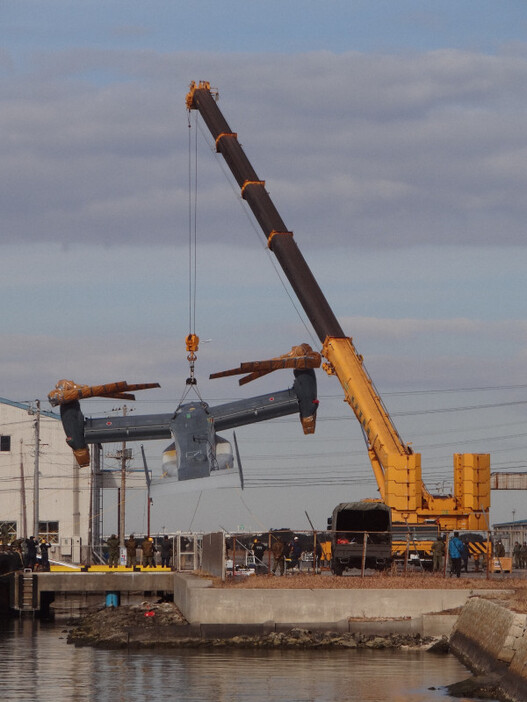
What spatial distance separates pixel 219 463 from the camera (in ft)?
206

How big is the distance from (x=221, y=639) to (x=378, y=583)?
17.4ft

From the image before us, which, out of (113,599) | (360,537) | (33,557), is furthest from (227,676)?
(33,557)

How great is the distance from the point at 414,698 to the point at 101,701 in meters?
7.15

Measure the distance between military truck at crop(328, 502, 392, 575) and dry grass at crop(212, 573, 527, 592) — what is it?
11.2 feet

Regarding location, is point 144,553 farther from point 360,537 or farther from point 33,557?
point 360,537

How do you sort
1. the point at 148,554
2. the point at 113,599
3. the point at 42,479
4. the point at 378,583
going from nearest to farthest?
the point at 378,583
the point at 113,599
the point at 148,554
the point at 42,479

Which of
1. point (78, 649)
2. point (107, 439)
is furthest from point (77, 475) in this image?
point (78, 649)

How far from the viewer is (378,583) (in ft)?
135

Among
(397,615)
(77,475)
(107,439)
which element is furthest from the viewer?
(77,475)

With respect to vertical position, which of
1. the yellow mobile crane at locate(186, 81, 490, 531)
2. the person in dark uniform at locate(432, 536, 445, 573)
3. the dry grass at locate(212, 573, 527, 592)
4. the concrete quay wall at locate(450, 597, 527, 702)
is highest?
the yellow mobile crane at locate(186, 81, 490, 531)

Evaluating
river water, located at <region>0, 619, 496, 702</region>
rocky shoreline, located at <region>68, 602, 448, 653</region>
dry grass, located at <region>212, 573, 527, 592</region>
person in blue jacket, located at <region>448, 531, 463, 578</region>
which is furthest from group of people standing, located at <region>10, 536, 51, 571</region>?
person in blue jacket, located at <region>448, 531, 463, 578</region>

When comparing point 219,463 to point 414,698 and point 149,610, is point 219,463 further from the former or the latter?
point 414,698

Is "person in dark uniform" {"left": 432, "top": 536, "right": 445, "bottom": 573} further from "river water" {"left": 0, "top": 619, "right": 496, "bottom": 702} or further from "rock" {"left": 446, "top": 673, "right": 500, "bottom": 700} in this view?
"rock" {"left": 446, "top": 673, "right": 500, "bottom": 700}

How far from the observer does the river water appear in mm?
30567
